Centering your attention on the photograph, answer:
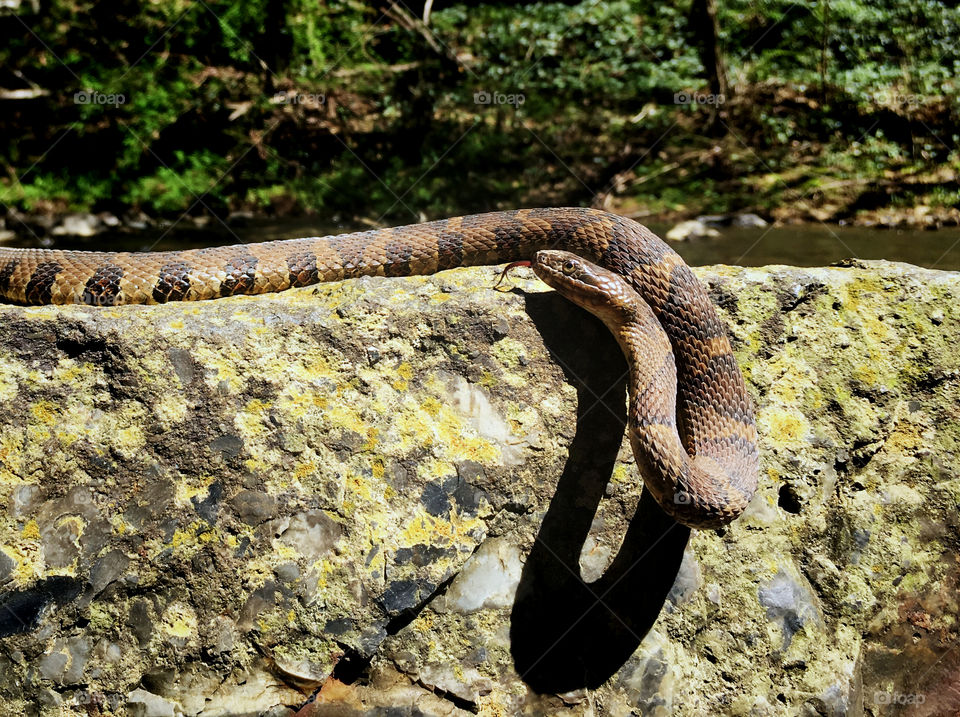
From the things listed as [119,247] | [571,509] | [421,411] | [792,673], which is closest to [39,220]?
[119,247]

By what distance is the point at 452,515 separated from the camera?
10.5 ft

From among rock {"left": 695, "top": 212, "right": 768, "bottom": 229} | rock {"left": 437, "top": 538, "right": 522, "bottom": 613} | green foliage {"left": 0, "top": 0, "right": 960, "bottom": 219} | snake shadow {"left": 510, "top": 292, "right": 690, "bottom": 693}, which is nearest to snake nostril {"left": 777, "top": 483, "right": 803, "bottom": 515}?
snake shadow {"left": 510, "top": 292, "right": 690, "bottom": 693}

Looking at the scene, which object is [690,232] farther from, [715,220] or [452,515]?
[452,515]

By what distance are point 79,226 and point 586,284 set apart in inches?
253

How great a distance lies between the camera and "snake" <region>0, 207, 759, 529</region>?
314 centimetres

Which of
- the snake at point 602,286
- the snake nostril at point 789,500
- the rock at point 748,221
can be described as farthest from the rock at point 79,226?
the snake nostril at point 789,500

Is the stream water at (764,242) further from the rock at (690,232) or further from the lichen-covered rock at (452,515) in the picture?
the lichen-covered rock at (452,515)

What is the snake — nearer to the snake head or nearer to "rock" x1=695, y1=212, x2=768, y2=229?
the snake head

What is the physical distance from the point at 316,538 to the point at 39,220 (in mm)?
6629

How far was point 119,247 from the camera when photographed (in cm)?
706

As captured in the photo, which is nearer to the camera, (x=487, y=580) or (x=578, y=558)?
(x=487, y=580)

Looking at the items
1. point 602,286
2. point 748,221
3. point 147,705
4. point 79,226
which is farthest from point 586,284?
point 79,226

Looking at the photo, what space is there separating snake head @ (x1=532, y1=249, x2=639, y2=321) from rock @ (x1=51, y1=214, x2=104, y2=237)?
5993 millimetres

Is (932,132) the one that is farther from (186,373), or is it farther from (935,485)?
(186,373)
